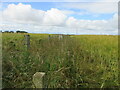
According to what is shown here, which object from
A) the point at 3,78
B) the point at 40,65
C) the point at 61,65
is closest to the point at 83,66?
the point at 61,65

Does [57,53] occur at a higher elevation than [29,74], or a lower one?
higher

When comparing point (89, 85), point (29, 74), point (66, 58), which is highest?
point (66, 58)

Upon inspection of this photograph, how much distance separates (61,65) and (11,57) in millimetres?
1259

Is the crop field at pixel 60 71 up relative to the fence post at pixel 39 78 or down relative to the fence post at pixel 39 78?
down

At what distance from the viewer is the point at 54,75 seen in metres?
2.71

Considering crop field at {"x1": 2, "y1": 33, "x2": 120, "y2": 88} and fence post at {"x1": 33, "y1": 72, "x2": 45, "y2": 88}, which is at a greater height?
fence post at {"x1": 33, "y1": 72, "x2": 45, "y2": 88}

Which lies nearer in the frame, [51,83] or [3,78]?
[51,83]

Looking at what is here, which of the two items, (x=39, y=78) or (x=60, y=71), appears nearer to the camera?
(x=39, y=78)

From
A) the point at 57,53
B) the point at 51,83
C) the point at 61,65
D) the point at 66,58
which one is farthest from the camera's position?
the point at 57,53

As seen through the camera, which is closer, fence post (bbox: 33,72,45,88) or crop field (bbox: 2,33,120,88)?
fence post (bbox: 33,72,45,88)

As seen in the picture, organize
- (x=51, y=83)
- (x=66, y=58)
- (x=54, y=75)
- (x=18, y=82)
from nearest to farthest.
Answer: (x=51, y=83), (x=54, y=75), (x=18, y=82), (x=66, y=58)

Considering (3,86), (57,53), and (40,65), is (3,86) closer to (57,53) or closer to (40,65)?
(40,65)

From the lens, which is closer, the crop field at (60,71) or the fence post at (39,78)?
the fence post at (39,78)

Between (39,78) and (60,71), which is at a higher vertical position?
(39,78)
